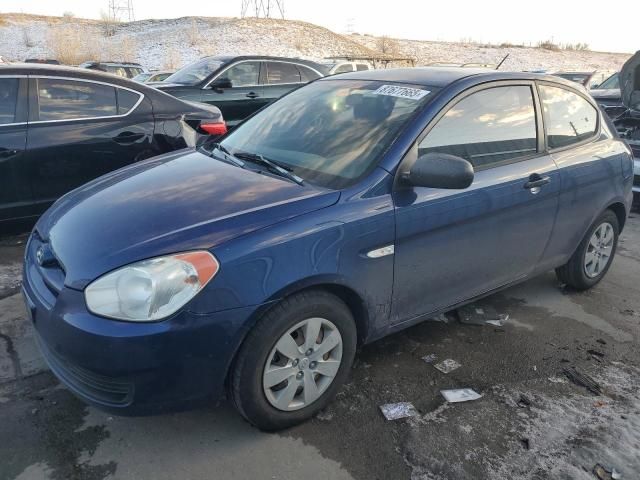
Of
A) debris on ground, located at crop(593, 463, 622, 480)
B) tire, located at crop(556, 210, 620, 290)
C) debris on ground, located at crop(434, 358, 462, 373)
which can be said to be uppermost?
tire, located at crop(556, 210, 620, 290)

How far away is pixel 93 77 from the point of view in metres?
4.88

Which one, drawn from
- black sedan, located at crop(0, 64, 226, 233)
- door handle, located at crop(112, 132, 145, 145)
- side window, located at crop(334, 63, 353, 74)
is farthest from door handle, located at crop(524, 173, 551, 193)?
side window, located at crop(334, 63, 353, 74)

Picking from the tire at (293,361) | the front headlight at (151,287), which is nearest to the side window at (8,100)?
the front headlight at (151,287)

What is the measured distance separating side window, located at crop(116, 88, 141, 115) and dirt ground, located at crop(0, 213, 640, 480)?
2.17 metres

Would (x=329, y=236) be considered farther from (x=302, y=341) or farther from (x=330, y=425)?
(x=330, y=425)

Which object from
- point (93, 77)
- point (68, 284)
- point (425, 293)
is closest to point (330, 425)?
point (425, 293)

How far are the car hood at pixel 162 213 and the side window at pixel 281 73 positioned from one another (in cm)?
676

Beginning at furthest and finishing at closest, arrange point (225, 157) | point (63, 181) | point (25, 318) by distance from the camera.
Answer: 1. point (63, 181)
2. point (25, 318)
3. point (225, 157)

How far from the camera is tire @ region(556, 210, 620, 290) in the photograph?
13.6 feet

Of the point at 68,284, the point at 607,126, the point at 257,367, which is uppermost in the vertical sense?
the point at 607,126

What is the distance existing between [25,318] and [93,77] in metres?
2.39

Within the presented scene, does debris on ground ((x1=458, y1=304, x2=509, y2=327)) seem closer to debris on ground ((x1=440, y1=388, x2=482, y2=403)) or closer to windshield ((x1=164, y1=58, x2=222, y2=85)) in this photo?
debris on ground ((x1=440, y1=388, x2=482, y2=403))

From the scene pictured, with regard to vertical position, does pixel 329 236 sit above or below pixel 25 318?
above

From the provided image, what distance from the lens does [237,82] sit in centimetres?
919
